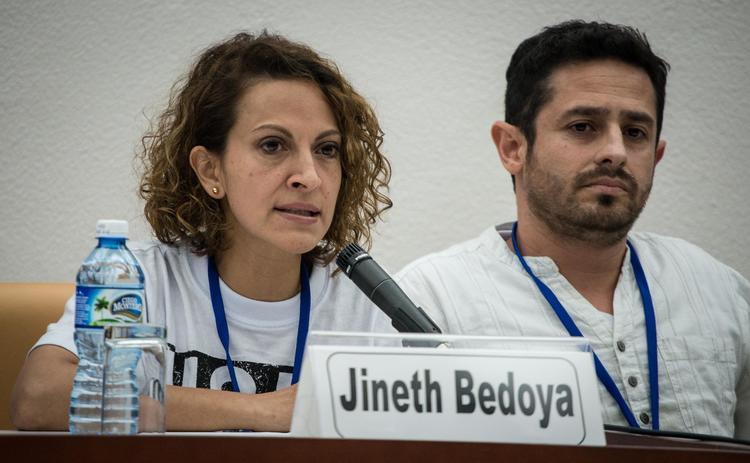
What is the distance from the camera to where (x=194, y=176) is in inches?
61.3

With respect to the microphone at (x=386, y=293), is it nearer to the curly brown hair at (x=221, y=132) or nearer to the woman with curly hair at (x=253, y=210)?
the woman with curly hair at (x=253, y=210)

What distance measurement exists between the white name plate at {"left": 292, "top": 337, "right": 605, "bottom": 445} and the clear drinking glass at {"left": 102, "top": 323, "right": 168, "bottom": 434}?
7.4 inches

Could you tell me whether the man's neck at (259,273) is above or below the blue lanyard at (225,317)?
above

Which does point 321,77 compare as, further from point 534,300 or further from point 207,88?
point 534,300

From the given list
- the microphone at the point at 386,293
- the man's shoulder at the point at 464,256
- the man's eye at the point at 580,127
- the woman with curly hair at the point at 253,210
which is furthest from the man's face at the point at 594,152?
the microphone at the point at 386,293

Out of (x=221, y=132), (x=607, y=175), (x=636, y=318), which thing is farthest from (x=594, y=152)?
(x=221, y=132)

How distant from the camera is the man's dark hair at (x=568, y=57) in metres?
1.65

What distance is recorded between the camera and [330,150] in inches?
58.1

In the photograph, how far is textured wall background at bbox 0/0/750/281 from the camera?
2031mm

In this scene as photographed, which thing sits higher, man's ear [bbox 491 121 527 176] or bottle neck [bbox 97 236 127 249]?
man's ear [bbox 491 121 527 176]

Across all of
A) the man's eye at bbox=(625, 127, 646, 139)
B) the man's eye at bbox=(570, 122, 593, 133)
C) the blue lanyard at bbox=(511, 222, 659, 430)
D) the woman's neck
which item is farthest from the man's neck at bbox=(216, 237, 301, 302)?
the man's eye at bbox=(625, 127, 646, 139)

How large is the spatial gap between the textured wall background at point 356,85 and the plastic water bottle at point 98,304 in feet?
3.22

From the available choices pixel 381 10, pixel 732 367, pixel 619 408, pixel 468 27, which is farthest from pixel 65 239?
pixel 732 367

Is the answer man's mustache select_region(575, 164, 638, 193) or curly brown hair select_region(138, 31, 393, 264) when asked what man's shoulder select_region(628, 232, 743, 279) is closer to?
man's mustache select_region(575, 164, 638, 193)
